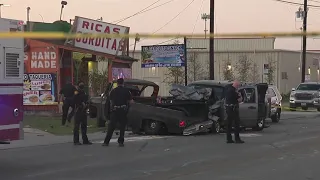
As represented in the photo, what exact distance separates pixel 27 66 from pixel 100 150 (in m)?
13.3

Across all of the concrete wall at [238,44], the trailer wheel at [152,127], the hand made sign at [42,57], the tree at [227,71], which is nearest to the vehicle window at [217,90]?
the trailer wheel at [152,127]

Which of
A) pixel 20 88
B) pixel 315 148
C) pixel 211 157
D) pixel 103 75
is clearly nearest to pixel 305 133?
pixel 315 148

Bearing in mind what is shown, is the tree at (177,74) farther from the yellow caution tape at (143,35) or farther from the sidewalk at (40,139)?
the yellow caution tape at (143,35)

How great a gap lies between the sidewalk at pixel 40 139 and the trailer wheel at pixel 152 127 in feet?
3.05

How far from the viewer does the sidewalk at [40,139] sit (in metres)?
Result: 14.6

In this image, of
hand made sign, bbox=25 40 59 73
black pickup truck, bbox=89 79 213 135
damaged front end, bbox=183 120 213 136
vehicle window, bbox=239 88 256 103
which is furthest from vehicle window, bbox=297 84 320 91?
damaged front end, bbox=183 120 213 136

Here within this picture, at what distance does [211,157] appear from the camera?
39.5 feet

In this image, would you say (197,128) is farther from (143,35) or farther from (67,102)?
(143,35)

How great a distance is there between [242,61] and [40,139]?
42.1 metres

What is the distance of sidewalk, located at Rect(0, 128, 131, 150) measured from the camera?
1464 cm

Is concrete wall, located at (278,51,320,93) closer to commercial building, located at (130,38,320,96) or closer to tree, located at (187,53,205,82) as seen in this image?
commercial building, located at (130,38,320,96)

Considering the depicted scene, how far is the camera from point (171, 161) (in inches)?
449

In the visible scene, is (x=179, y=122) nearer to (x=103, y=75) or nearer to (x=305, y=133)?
(x=305, y=133)

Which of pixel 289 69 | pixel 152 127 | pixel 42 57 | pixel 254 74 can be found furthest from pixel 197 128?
pixel 289 69
